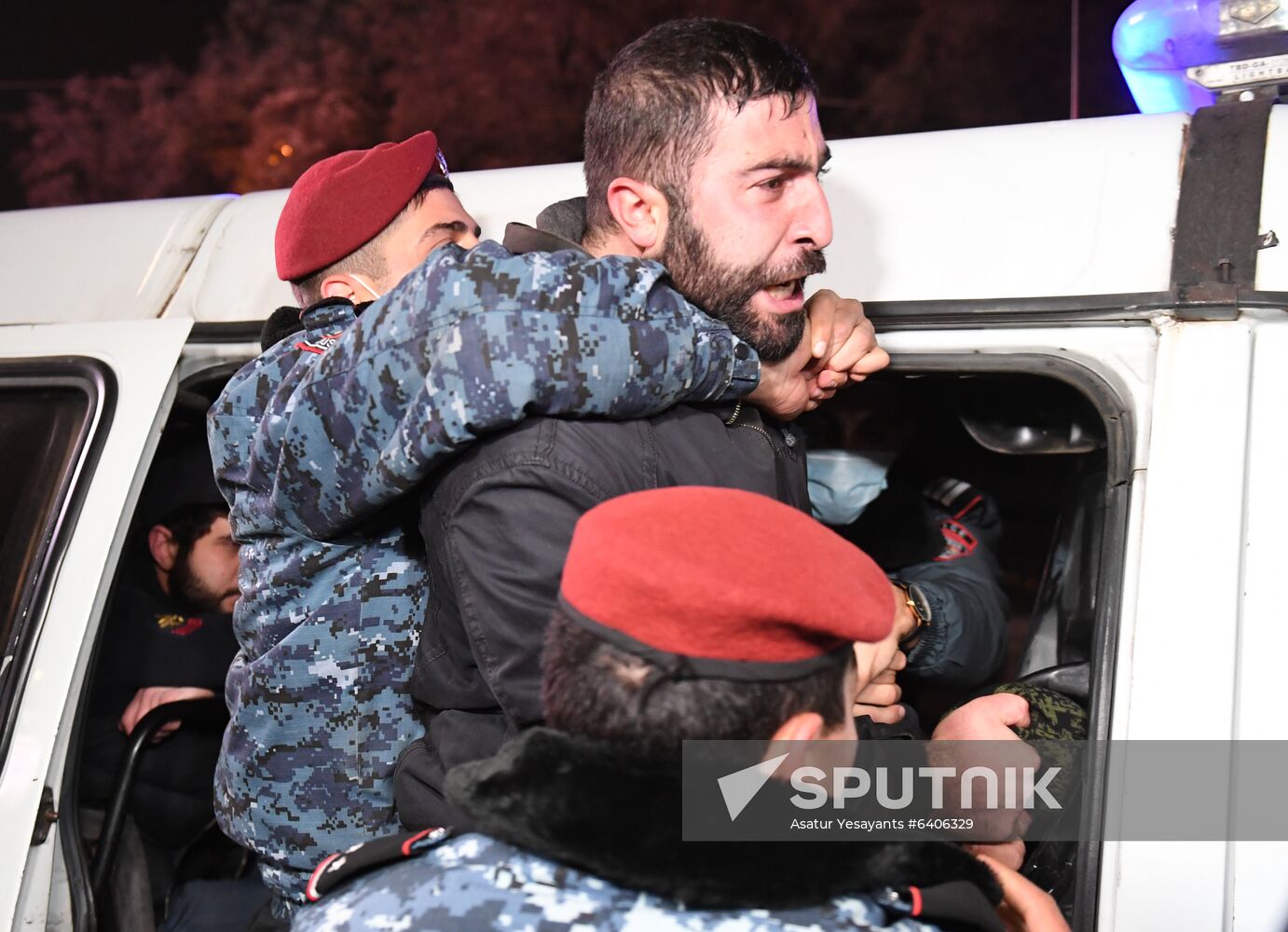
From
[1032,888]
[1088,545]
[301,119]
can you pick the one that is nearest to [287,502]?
[1032,888]

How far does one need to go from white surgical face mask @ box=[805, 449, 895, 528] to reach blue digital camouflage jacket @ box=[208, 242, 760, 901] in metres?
0.94

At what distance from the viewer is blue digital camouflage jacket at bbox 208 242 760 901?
1.63m

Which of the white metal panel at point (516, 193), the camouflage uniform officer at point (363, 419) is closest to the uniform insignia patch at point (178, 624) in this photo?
the camouflage uniform officer at point (363, 419)

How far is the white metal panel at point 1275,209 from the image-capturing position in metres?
1.92

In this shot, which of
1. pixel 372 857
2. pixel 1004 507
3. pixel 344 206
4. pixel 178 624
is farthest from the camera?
pixel 1004 507

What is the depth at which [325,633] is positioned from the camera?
2066 millimetres

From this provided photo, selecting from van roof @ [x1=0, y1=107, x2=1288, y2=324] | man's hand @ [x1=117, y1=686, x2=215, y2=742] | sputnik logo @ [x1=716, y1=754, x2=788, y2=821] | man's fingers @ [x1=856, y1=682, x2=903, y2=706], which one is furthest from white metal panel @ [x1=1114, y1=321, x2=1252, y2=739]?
man's hand @ [x1=117, y1=686, x2=215, y2=742]

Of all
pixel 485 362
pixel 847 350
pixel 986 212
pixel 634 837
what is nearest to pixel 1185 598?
pixel 847 350

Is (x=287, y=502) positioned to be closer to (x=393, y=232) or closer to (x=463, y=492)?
(x=463, y=492)

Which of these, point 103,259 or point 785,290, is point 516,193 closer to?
point 785,290

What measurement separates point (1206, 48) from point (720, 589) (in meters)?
1.56

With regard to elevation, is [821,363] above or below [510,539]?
above

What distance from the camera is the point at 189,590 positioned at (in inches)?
131

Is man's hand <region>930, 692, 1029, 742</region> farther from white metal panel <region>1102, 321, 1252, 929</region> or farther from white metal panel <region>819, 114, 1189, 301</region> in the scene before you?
white metal panel <region>819, 114, 1189, 301</region>
